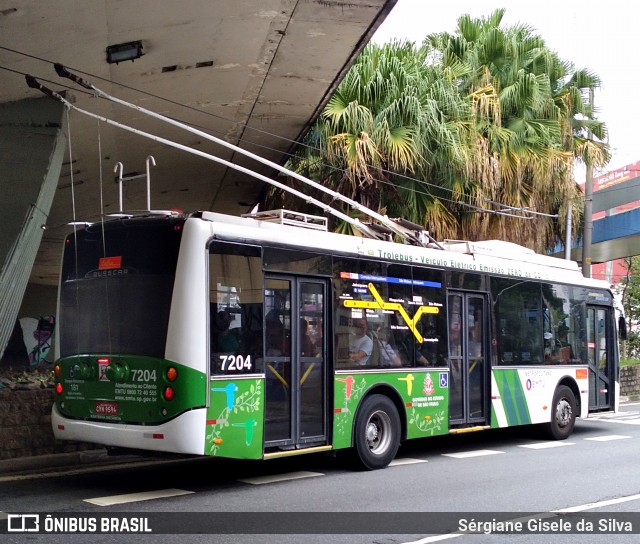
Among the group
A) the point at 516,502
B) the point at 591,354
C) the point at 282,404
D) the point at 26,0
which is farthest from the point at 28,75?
the point at 591,354

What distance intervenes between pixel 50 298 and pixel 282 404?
16.2m

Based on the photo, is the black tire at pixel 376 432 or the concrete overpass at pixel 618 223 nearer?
the black tire at pixel 376 432

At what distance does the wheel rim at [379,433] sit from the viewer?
10.9 metres

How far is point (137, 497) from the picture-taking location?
8.80 meters

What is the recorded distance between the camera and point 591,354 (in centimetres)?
1552

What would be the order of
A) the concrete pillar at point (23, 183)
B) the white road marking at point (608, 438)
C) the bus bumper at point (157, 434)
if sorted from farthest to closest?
the white road marking at point (608, 438) → the concrete pillar at point (23, 183) → the bus bumper at point (157, 434)

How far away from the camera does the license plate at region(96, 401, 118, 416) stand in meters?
9.00

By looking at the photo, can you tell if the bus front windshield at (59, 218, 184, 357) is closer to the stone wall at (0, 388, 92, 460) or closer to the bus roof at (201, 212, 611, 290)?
the bus roof at (201, 212, 611, 290)

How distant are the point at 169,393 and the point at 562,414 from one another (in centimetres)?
841

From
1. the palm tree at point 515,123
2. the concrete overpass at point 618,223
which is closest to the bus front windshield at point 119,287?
the palm tree at point 515,123

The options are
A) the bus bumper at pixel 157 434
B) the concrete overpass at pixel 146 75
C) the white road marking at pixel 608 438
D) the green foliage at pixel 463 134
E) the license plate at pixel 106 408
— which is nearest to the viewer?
the bus bumper at pixel 157 434

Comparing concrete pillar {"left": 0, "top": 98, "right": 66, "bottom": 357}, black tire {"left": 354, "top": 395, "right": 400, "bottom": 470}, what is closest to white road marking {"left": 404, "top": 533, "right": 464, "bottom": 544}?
black tire {"left": 354, "top": 395, "right": 400, "bottom": 470}

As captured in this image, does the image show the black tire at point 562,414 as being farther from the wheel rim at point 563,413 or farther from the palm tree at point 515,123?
the palm tree at point 515,123

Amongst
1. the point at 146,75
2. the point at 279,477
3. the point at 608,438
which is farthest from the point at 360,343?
the point at 608,438
